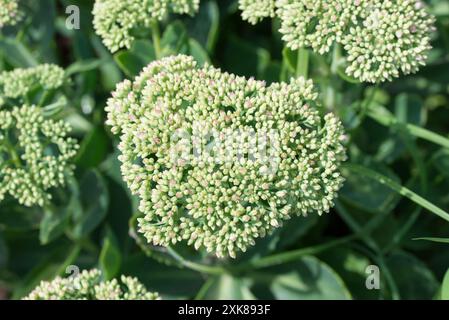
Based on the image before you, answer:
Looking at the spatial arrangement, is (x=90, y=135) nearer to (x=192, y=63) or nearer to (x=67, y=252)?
(x=67, y=252)

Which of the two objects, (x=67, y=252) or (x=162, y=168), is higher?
(x=162, y=168)

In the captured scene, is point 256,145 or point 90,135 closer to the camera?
point 256,145

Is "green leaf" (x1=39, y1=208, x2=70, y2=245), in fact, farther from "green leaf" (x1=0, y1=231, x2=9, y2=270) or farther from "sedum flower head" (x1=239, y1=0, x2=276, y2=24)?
"sedum flower head" (x1=239, y1=0, x2=276, y2=24)

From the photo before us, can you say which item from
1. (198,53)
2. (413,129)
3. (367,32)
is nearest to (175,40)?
(198,53)

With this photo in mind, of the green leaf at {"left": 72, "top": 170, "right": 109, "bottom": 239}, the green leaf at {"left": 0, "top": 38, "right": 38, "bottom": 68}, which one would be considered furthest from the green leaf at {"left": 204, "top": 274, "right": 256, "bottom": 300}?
the green leaf at {"left": 0, "top": 38, "right": 38, "bottom": 68}

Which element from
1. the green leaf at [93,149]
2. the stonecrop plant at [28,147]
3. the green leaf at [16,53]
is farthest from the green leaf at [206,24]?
the stonecrop plant at [28,147]

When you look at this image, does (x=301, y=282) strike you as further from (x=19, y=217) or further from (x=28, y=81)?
(x=28, y=81)

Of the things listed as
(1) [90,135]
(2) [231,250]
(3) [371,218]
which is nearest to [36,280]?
(1) [90,135]
